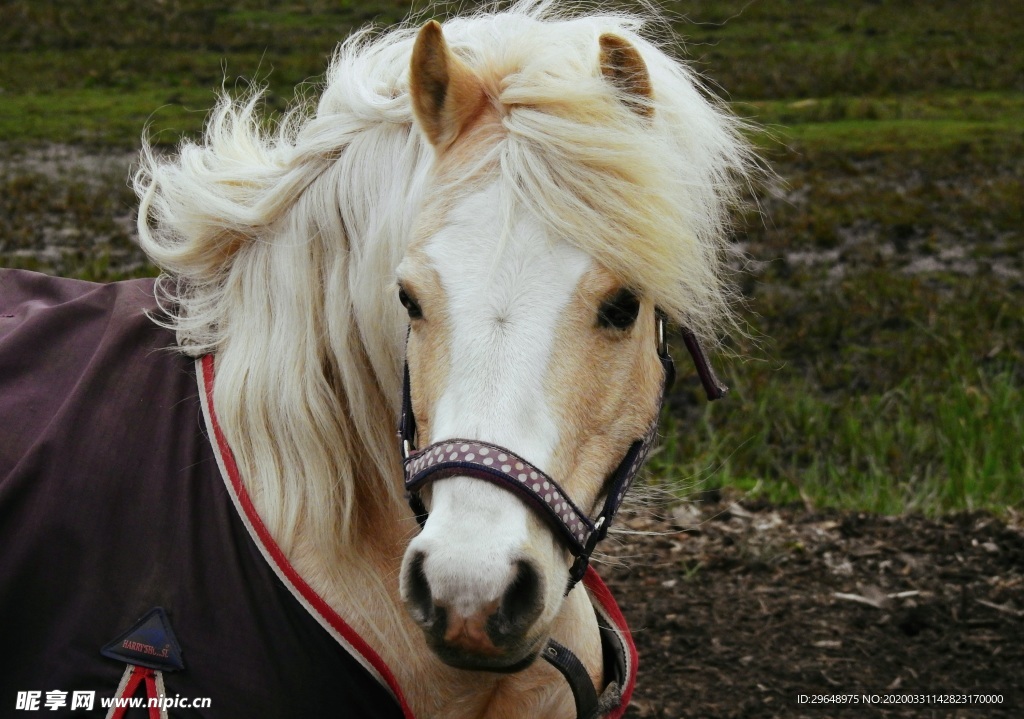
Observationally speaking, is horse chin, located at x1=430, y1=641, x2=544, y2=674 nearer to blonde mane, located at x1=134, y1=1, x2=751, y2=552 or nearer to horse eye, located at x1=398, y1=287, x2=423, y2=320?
blonde mane, located at x1=134, y1=1, x2=751, y2=552

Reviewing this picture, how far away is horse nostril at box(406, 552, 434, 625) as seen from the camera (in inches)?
62.2

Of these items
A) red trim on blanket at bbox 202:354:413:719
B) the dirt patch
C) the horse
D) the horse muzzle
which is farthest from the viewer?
the dirt patch

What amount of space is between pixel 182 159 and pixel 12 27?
1870 centimetres

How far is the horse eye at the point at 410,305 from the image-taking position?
182cm

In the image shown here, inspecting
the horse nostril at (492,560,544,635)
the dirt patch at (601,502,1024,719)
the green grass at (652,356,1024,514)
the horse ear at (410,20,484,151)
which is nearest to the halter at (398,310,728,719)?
the horse nostril at (492,560,544,635)

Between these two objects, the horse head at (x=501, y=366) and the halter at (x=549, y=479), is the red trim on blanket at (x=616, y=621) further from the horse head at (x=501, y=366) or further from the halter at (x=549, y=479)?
the horse head at (x=501, y=366)

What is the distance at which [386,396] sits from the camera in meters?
2.13

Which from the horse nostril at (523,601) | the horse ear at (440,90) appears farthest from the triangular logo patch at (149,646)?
the horse ear at (440,90)

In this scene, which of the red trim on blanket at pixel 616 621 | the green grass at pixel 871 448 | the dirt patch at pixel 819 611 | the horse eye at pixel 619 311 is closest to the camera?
the horse eye at pixel 619 311

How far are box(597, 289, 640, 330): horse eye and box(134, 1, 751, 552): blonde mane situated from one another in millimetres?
35

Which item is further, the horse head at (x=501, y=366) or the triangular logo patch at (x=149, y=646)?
the triangular logo patch at (x=149, y=646)

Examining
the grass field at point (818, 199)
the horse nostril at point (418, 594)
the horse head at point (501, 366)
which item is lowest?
the grass field at point (818, 199)

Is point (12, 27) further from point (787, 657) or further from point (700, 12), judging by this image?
point (787, 657)

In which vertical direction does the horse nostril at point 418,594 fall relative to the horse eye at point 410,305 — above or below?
below
